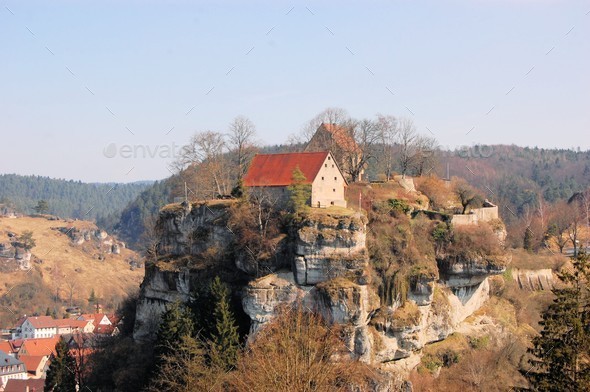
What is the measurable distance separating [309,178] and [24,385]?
153 feet

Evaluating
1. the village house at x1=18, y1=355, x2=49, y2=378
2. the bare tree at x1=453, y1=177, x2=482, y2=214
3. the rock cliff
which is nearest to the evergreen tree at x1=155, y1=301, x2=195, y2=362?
the rock cliff

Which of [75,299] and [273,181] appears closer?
[273,181]

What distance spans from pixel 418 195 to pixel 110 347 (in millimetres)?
23657

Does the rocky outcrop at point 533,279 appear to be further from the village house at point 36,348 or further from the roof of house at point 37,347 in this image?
the village house at point 36,348

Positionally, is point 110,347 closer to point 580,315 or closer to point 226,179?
point 226,179

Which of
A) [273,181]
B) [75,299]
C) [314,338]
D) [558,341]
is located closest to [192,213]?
[273,181]

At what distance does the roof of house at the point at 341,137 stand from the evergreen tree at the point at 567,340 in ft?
97.4

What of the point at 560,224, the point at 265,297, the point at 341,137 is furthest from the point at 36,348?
the point at 560,224

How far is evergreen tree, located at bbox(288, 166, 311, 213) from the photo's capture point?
4778 cm

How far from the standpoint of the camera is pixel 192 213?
172 feet

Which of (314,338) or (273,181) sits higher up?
(273,181)

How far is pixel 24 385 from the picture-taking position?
3152 inches

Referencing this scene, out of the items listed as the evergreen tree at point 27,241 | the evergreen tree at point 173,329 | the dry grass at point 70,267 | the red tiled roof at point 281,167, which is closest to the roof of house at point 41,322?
the dry grass at point 70,267

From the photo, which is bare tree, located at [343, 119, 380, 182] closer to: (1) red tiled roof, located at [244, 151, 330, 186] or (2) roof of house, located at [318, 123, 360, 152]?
(2) roof of house, located at [318, 123, 360, 152]
